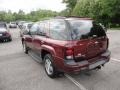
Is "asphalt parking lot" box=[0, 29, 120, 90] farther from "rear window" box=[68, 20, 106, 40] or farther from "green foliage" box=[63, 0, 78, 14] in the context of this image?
"green foliage" box=[63, 0, 78, 14]

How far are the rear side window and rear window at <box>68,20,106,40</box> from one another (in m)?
0.18

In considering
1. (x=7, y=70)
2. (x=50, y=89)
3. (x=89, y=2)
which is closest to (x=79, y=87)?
(x=50, y=89)

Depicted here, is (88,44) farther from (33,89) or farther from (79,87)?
(33,89)

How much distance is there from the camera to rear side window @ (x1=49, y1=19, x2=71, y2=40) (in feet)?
15.7

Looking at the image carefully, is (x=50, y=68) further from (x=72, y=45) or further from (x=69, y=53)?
(x=72, y=45)

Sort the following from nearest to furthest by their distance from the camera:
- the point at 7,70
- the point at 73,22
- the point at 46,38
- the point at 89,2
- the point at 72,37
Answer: the point at 72,37
the point at 73,22
the point at 46,38
the point at 7,70
the point at 89,2

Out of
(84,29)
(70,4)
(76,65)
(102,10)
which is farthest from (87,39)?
A: (70,4)

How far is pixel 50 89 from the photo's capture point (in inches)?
191

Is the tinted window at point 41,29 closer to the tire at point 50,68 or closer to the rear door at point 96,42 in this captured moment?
the tire at point 50,68

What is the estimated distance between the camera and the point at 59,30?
16.7ft

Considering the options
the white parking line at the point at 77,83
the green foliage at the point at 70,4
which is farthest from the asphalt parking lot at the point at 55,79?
the green foliage at the point at 70,4

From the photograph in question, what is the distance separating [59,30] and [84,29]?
0.71 m

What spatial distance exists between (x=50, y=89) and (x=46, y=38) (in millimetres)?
1625

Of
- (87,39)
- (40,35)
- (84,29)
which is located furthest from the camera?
(40,35)
